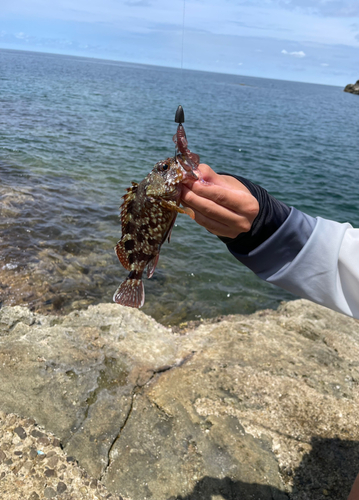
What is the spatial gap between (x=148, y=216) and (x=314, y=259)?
150 centimetres

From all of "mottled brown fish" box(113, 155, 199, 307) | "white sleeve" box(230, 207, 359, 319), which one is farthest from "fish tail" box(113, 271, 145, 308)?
"white sleeve" box(230, 207, 359, 319)

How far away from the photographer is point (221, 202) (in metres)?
2.54

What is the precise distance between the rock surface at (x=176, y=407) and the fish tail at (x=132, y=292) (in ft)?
5.64

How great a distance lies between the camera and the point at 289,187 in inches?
754

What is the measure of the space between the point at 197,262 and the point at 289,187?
10959 millimetres

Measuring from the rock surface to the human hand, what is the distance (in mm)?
2822

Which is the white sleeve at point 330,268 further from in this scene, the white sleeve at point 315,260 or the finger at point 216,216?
the finger at point 216,216

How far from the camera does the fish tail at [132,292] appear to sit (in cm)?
361

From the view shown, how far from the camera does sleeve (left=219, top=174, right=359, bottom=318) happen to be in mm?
2555

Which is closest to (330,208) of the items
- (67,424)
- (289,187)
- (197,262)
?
(289,187)

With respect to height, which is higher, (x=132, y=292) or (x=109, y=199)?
(x=132, y=292)

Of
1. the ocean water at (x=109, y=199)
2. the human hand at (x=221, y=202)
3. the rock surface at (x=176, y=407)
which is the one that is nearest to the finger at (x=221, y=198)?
the human hand at (x=221, y=202)

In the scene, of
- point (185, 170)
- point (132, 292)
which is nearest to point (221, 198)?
point (185, 170)

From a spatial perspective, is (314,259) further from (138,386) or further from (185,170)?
(138,386)
